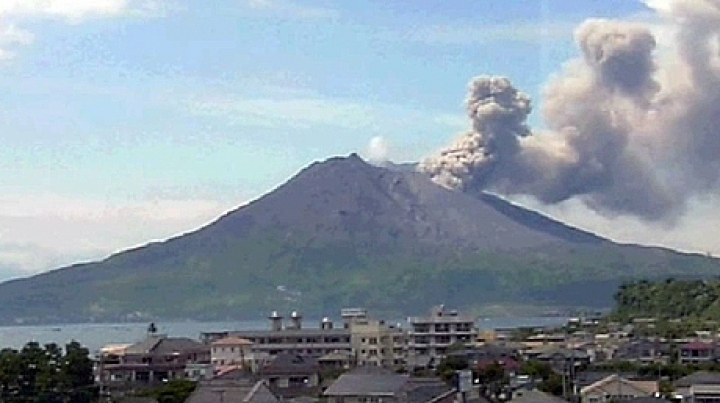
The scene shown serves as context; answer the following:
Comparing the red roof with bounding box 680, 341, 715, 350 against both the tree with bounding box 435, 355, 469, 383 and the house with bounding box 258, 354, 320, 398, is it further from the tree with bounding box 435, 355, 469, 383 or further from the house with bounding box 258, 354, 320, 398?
the house with bounding box 258, 354, 320, 398

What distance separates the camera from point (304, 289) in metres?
120

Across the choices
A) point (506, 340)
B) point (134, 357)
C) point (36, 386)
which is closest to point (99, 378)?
point (134, 357)

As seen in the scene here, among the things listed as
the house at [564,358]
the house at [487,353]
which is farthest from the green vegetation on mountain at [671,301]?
the house at [487,353]

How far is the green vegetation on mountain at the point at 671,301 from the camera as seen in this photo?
55844 millimetres

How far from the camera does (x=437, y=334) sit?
45.7 meters

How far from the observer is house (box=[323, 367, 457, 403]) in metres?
28.2

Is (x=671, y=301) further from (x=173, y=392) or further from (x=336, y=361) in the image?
(x=173, y=392)

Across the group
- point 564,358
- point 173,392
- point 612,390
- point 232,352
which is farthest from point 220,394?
point 232,352

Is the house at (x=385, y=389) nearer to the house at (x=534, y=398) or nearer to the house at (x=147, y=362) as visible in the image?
the house at (x=534, y=398)

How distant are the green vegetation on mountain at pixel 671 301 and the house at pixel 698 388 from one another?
2291 cm

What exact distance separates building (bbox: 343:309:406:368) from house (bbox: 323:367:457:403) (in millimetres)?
11206

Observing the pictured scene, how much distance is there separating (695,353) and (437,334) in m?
8.47

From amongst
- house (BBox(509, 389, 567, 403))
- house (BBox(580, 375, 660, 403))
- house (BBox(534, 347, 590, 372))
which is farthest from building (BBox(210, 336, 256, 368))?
house (BBox(509, 389, 567, 403))

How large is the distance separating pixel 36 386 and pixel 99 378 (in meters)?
7.78
